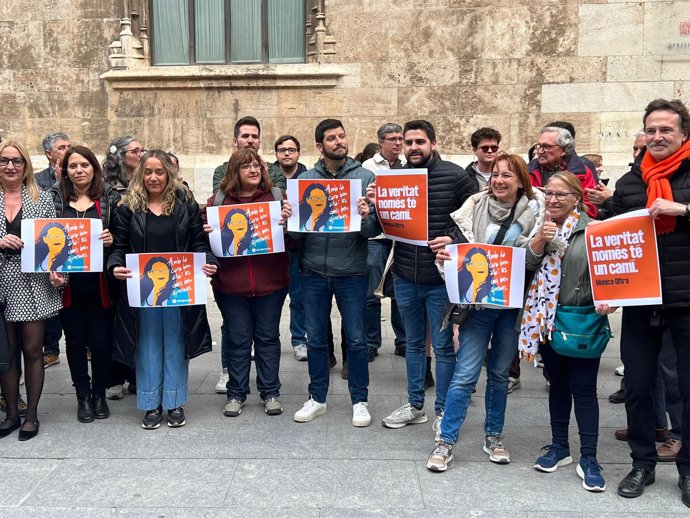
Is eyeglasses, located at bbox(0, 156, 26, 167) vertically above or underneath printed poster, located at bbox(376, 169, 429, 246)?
above

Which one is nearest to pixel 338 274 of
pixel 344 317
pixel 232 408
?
pixel 344 317

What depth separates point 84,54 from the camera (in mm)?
9859

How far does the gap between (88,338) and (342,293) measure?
6.30ft

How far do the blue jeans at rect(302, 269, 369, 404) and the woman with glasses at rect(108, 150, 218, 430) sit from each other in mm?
732

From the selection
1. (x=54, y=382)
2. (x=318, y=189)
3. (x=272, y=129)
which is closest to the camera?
(x=318, y=189)

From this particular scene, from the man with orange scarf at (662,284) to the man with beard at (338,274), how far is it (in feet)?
5.84

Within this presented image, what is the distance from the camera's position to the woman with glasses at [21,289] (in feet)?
15.5

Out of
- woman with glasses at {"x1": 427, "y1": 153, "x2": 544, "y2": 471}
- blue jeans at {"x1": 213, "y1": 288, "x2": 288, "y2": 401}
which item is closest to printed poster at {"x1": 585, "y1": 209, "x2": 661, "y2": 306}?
woman with glasses at {"x1": 427, "y1": 153, "x2": 544, "y2": 471}

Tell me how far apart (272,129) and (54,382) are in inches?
193

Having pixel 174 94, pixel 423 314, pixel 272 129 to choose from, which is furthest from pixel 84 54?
pixel 423 314

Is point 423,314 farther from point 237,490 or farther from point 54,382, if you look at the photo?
point 54,382

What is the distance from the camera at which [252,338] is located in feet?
17.4

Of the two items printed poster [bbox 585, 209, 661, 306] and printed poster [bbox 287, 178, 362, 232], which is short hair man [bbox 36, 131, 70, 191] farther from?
printed poster [bbox 585, 209, 661, 306]

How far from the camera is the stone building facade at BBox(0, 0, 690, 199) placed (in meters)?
9.02
